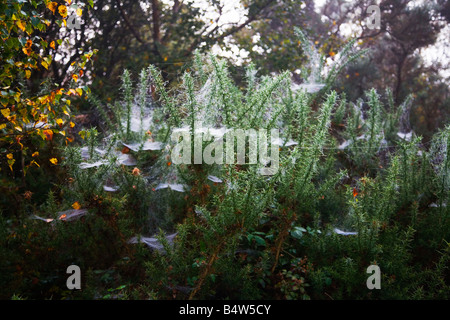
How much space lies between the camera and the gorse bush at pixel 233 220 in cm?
221

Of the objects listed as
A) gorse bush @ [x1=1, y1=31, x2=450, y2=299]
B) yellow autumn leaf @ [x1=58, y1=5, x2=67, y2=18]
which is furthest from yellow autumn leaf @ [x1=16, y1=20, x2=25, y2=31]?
gorse bush @ [x1=1, y1=31, x2=450, y2=299]

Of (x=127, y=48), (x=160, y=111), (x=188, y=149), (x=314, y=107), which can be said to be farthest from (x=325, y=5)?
(x=188, y=149)

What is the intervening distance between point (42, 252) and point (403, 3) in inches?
345

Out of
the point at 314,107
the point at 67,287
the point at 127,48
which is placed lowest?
the point at 67,287

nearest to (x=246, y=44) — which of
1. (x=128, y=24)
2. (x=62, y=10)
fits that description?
(x=128, y=24)

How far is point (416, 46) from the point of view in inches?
311

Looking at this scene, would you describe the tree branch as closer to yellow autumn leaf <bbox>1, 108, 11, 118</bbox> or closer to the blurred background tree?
the blurred background tree

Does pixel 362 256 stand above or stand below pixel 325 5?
below

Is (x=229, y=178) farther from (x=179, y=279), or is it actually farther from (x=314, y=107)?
(x=314, y=107)

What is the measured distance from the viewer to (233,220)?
1987 millimetres

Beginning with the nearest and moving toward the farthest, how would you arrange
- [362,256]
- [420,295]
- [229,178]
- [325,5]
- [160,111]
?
[229,178]
[420,295]
[362,256]
[160,111]
[325,5]
